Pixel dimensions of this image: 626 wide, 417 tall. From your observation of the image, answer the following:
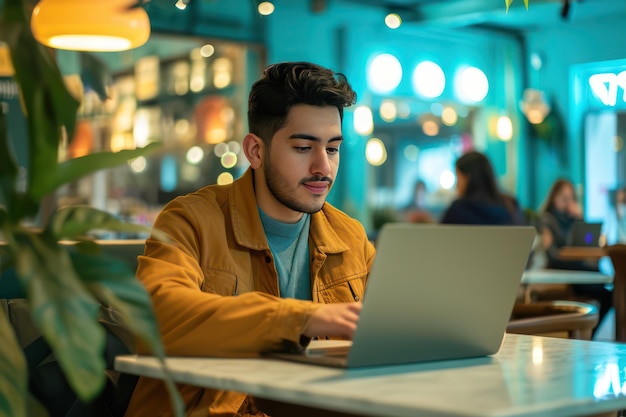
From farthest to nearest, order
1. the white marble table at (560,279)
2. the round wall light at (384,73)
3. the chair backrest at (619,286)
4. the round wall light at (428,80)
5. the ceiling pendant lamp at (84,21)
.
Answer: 1. the round wall light at (428,80)
2. the round wall light at (384,73)
3. the white marble table at (560,279)
4. the ceiling pendant lamp at (84,21)
5. the chair backrest at (619,286)

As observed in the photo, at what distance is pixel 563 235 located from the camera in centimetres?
802

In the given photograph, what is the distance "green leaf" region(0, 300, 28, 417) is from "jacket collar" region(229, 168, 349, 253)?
2.68ft

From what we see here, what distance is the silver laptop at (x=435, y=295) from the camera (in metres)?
1.51

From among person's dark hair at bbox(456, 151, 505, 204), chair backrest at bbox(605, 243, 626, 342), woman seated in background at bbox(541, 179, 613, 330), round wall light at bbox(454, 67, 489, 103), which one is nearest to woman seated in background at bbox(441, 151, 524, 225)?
person's dark hair at bbox(456, 151, 505, 204)

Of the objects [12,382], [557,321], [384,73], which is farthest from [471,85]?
[12,382]

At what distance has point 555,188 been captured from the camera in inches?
332

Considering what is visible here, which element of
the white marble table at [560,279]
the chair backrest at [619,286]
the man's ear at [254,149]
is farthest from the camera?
the white marble table at [560,279]

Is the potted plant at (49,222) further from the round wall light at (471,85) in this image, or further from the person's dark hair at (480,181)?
the round wall light at (471,85)

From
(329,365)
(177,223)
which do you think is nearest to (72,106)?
(329,365)

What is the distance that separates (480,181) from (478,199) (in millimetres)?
122

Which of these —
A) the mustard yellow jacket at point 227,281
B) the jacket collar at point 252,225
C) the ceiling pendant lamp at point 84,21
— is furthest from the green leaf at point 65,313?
the ceiling pendant lamp at point 84,21

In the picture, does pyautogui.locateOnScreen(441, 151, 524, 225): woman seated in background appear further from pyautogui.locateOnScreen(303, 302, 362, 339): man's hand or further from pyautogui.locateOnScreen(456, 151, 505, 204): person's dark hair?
pyautogui.locateOnScreen(303, 302, 362, 339): man's hand

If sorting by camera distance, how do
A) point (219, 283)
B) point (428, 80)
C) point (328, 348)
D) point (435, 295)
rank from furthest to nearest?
point (428, 80) < point (219, 283) < point (328, 348) < point (435, 295)

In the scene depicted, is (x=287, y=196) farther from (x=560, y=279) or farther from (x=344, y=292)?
(x=560, y=279)
